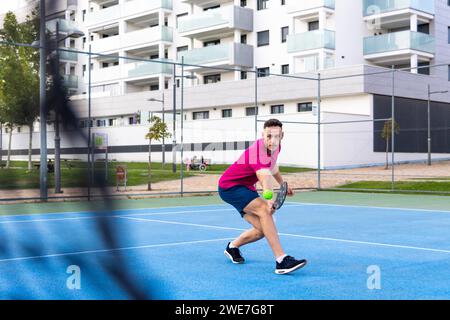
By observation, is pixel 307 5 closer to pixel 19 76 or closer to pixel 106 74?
pixel 106 74

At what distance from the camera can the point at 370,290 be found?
5648 millimetres

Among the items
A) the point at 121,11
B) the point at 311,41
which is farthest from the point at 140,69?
the point at 311,41

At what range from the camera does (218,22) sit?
3834 centimetres

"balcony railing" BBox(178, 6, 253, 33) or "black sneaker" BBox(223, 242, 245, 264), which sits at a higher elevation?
"balcony railing" BBox(178, 6, 253, 33)

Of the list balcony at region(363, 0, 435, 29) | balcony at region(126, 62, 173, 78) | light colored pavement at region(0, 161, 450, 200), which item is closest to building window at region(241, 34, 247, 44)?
balcony at region(363, 0, 435, 29)

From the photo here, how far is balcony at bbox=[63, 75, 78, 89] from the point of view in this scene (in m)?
0.73

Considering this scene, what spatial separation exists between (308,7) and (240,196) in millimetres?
29400

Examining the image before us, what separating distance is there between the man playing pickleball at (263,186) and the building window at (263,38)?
106 feet

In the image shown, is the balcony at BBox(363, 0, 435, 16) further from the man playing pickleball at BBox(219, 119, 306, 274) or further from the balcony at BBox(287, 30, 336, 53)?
the man playing pickleball at BBox(219, 119, 306, 274)

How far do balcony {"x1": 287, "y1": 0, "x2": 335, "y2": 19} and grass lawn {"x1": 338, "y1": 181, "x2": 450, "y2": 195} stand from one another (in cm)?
1264

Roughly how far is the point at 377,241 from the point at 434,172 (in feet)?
71.4

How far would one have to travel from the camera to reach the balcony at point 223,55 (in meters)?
37.4
